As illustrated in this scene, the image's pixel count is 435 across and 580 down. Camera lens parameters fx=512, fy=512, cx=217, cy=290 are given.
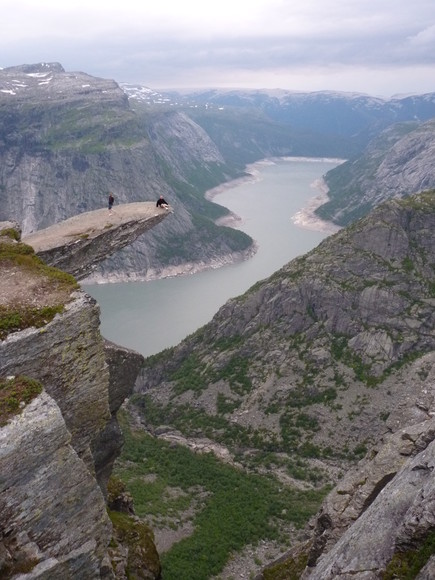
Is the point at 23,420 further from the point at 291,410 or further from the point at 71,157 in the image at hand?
the point at 71,157

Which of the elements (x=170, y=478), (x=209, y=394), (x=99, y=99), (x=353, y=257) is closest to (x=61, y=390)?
(x=170, y=478)

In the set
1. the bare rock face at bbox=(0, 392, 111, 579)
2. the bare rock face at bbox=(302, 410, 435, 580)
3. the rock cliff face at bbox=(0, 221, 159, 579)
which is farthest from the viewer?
the rock cliff face at bbox=(0, 221, 159, 579)

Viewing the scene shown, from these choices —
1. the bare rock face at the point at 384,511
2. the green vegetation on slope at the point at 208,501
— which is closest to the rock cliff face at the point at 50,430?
the bare rock face at the point at 384,511

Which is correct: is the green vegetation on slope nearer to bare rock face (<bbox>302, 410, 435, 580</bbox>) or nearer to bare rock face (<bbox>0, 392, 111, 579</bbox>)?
bare rock face (<bbox>302, 410, 435, 580</bbox>)

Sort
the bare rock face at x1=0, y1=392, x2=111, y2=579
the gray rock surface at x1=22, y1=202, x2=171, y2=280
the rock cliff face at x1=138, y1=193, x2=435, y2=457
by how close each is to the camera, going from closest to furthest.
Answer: the bare rock face at x1=0, y1=392, x2=111, y2=579
the gray rock surface at x1=22, y1=202, x2=171, y2=280
the rock cliff face at x1=138, y1=193, x2=435, y2=457

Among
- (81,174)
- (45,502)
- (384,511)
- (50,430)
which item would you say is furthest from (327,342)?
(81,174)

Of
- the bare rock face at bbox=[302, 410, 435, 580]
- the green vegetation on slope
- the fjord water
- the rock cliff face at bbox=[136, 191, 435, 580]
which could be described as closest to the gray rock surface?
the bare rock face at bbox=[302, 410, 435, 580]

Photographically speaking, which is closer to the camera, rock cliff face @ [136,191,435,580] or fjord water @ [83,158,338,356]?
rock cliff face @ [136,191,435,580]
